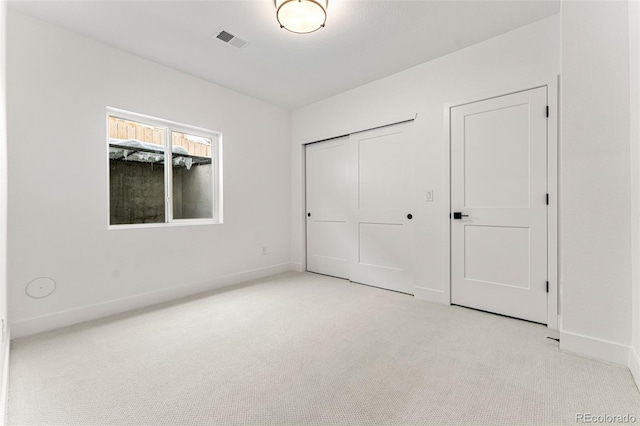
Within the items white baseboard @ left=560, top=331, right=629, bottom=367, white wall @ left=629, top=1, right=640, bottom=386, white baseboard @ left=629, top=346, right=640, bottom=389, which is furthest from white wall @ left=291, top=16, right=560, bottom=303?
white baseboard @ left=629, top=346, right=640, bottom=389

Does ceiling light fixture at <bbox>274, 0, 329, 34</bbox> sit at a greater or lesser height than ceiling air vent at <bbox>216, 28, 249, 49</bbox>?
lesser

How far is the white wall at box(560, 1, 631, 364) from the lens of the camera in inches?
72.2

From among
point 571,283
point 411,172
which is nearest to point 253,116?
point 411,172

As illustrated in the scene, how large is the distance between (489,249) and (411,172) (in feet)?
3.80

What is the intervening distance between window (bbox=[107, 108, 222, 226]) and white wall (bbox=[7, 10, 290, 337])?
192 millimetres

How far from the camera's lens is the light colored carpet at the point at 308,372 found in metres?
1.43

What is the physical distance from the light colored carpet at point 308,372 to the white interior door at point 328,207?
4.95 ft

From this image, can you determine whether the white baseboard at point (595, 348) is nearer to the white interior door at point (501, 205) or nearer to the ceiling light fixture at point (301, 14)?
the white interior door at point (501, 205)

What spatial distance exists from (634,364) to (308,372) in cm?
195

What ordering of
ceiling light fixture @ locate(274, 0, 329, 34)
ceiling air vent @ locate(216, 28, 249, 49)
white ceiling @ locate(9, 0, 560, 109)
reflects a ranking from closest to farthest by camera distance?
1. ceiling light fixture @ locate(274, 0, 329, 34)
2. white ceiling @ locate(9, 0, 560, 109)
3. ceiling air vent @ locate(216, 28, 249, 49)

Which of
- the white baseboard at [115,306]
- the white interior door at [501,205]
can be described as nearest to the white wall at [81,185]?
the white baseboard at [115,306]

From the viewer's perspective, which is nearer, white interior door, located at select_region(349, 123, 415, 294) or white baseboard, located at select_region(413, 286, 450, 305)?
white baseboard, located at select_region(413, 286, 450, 305)

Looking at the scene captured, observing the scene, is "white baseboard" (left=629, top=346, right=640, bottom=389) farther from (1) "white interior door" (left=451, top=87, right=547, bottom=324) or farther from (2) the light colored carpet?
(1) "white interior door" (left=451, top=87, right=547, bottom=324)

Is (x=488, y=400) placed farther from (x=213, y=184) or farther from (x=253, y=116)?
(x=253, y=116)
